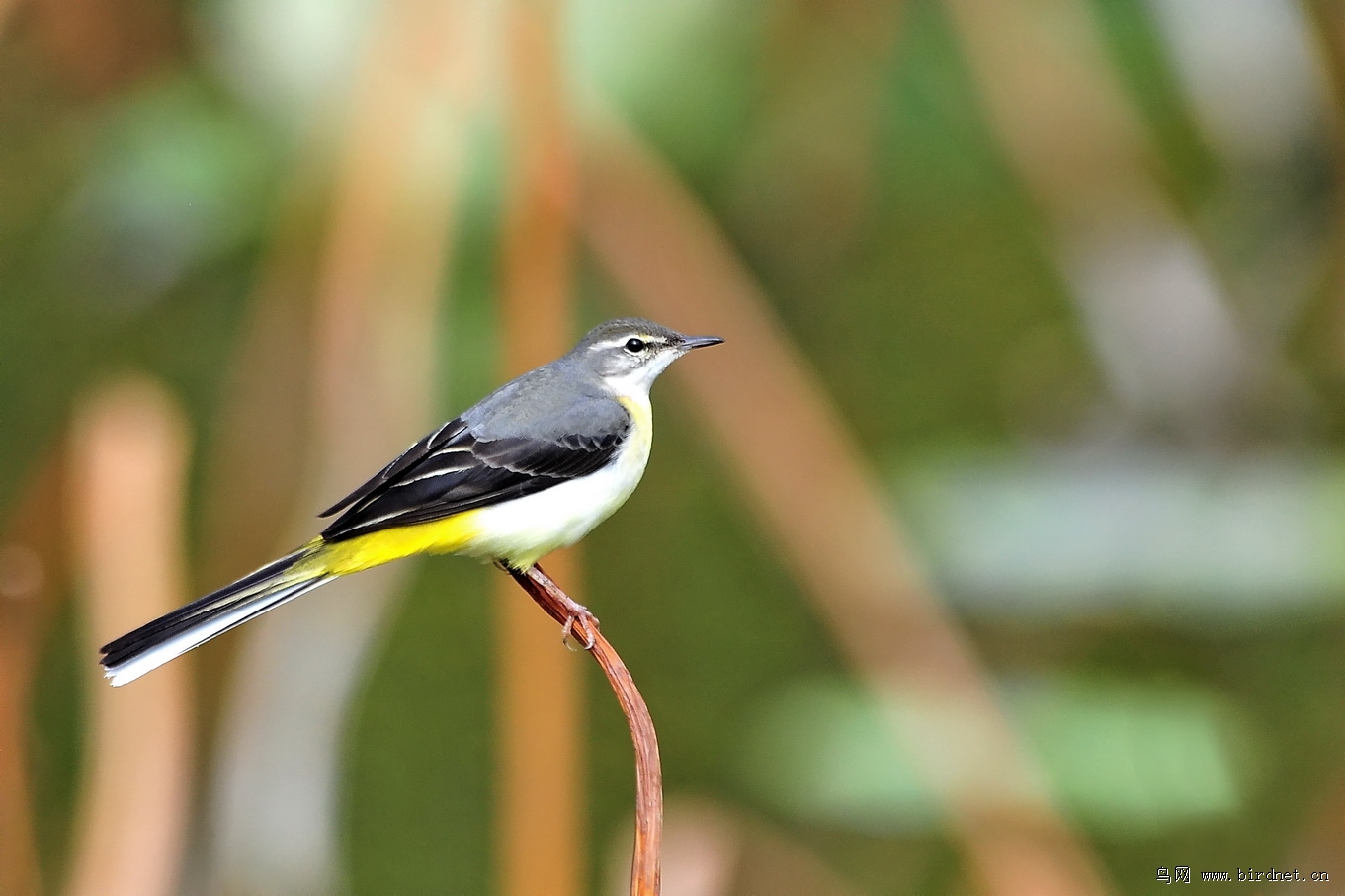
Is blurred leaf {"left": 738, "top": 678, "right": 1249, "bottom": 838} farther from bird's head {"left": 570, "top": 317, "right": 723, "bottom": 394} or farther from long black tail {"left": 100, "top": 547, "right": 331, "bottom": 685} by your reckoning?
long black tail {"left": 100, "top": 547, "right": 331, "bottom": 685}

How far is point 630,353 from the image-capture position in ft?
→ 12.6

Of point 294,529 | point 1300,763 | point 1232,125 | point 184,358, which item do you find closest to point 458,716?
point 184,358

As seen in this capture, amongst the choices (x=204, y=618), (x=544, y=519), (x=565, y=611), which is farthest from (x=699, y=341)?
(x=204, y=618)

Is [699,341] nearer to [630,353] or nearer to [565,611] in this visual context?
Result: [630,353]

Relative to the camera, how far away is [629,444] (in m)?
3.49

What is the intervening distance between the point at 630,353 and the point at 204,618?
5.07 ft

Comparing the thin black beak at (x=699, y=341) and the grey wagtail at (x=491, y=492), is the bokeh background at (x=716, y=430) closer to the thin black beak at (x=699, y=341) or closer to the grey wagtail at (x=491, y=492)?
the thin black beak at (x=699, y=341)

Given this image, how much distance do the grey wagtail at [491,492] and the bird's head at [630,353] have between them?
0.10 meters

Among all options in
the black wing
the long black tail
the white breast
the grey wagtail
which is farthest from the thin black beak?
the long black tail

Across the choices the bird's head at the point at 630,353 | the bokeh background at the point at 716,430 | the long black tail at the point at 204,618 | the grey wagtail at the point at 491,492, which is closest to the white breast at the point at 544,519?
the grey wagtail at the point at 491,492

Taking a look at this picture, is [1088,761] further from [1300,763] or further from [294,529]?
[1300,763]

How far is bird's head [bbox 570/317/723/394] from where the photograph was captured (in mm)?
3811

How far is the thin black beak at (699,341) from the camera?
349 cm

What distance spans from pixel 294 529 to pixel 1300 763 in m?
4.49
